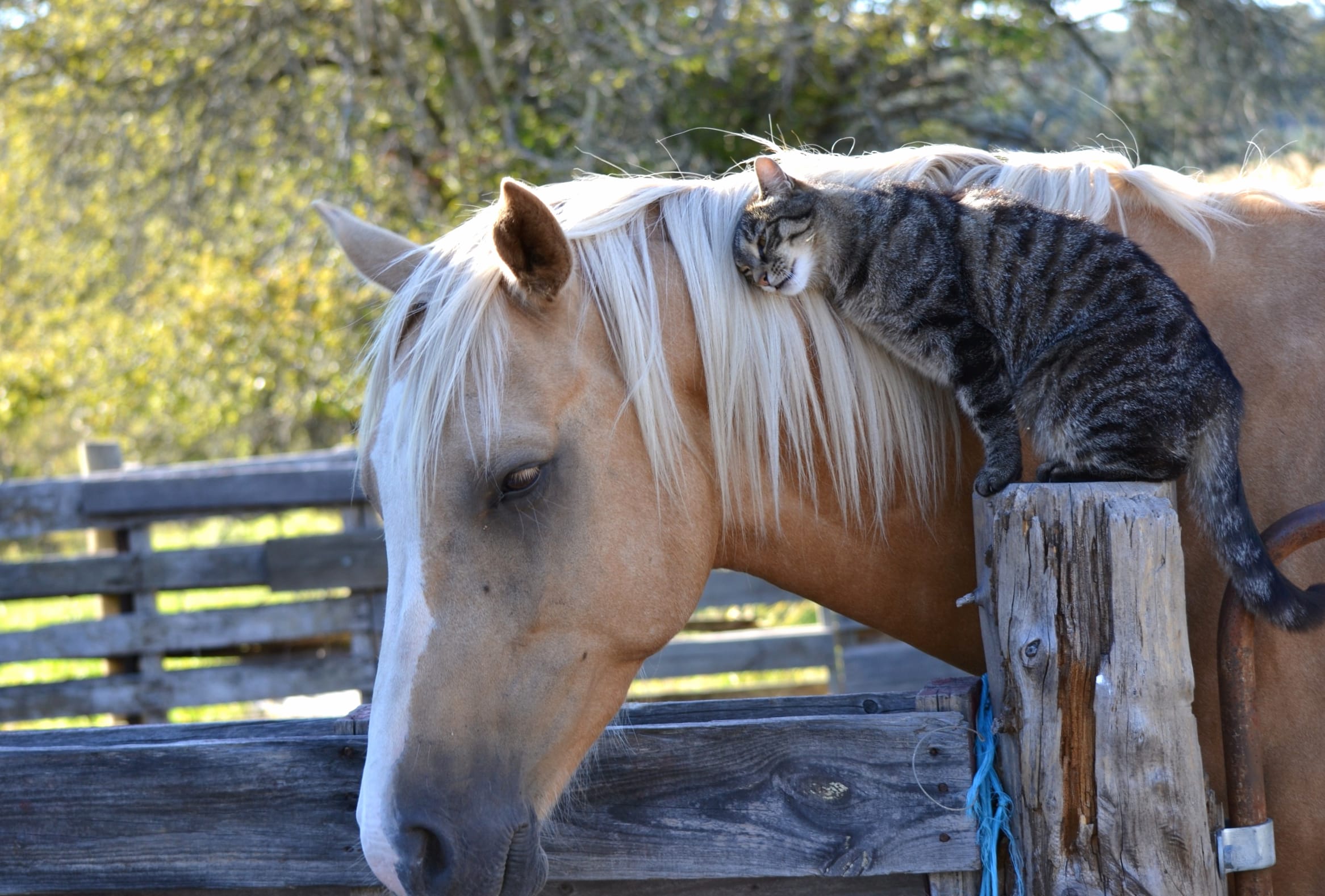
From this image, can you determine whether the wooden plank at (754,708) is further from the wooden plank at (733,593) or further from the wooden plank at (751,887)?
the wooden plank at (733,593)

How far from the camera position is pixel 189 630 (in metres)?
5.94

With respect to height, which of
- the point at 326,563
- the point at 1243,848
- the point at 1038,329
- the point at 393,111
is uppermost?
the point at 393,111

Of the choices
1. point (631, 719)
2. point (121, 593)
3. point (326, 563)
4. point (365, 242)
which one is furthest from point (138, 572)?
point (631, 719)

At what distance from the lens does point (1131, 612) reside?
4.76 feet

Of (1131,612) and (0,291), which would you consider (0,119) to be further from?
(1131,612)

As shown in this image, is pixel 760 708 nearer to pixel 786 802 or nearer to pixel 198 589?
pixel 786 802

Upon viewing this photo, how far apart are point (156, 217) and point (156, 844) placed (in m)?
8.69

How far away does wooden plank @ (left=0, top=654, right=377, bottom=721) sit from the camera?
5.81 meters

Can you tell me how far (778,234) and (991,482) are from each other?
0.60 m

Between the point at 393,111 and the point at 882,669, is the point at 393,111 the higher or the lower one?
the higher one


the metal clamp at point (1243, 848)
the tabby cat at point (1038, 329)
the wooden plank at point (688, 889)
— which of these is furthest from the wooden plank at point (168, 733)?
the metal clamp at point (1243, 848)

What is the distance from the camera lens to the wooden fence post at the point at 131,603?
592 centimetres

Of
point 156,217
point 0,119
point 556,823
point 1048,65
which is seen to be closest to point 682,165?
point 1048,65

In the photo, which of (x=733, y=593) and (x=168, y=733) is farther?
(x=733, y=593)
